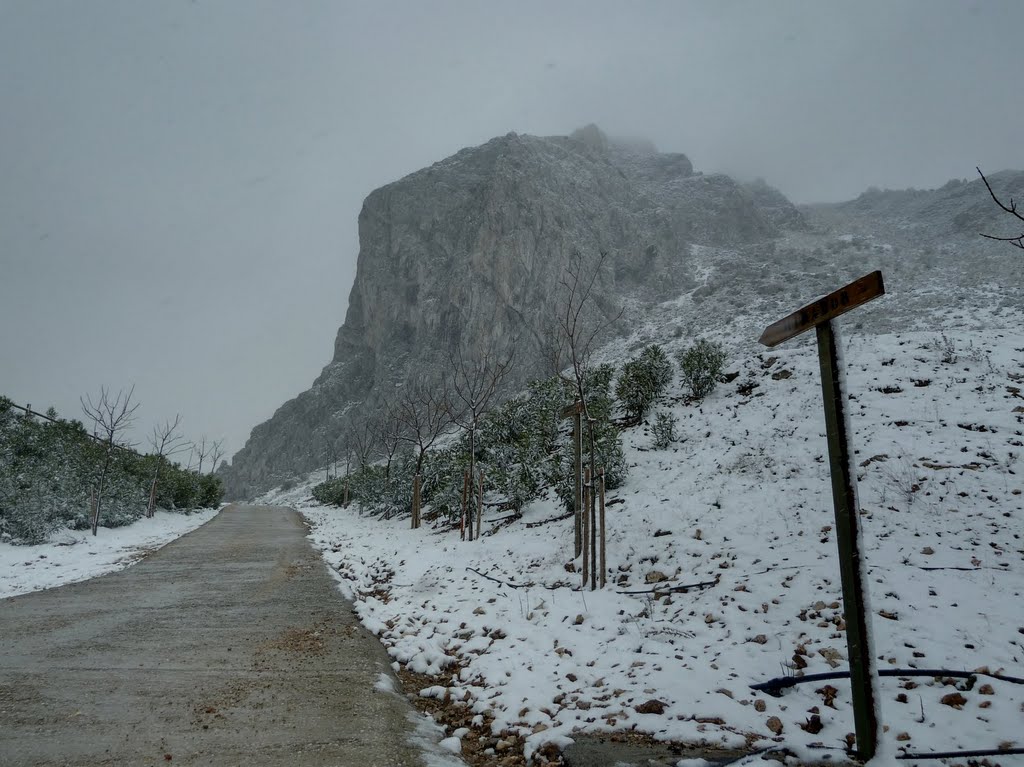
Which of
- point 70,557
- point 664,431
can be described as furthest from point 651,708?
point 70,557

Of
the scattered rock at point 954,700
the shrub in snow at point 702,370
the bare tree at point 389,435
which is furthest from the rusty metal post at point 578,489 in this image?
the bare tree at point 389,435

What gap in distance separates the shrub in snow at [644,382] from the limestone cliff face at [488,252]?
5182 centimetres

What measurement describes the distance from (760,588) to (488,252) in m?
82.8

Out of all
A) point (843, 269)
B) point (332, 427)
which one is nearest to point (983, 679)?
point (843, 269)

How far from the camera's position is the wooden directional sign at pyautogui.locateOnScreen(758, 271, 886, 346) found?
3.21 metres

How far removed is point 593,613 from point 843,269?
70.2 m

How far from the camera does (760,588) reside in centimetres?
596

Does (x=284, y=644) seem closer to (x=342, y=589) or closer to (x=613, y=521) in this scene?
(x=342, y=589)

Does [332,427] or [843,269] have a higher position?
[843,269]

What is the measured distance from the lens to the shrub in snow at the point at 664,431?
523 inches

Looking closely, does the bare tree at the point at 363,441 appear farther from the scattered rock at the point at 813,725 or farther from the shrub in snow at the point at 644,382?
the scattered rock at the point at 813,725

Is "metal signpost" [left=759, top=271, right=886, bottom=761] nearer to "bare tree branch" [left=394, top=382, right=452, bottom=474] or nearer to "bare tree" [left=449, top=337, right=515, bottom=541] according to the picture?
"bare tree" [left=449, top=337, right=515, bottom=541]

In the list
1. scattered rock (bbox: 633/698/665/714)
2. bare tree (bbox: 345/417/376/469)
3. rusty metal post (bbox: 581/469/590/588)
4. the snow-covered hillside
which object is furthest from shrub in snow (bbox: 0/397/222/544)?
scattered rock (bbox: 633/698/665/714)

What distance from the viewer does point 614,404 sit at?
1773 cm
